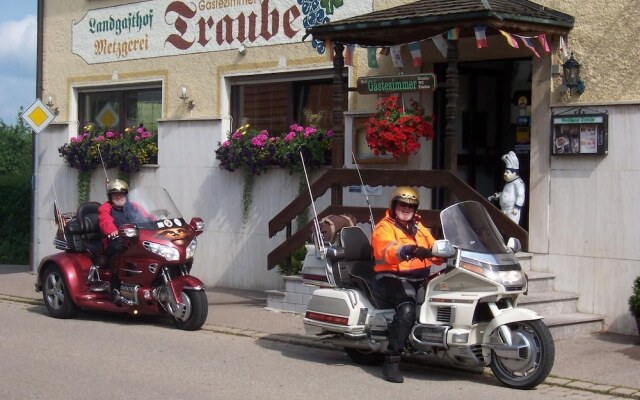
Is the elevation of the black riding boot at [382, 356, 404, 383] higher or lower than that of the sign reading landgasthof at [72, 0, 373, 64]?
lower

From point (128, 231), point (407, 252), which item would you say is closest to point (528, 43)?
point (407, 252)

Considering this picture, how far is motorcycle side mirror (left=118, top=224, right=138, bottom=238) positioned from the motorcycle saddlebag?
2898 mm

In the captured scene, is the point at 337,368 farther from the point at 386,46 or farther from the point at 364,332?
the point at 386,46

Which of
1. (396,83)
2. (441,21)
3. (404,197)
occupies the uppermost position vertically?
(441,21)

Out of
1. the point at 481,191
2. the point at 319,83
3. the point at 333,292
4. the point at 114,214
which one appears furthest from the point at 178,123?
the point at 333,292

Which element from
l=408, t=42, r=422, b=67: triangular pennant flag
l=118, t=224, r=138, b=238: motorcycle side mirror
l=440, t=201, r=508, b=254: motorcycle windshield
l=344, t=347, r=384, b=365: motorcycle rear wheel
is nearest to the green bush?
l=118, t=224, r=138, b=238: motorcycle side mirror

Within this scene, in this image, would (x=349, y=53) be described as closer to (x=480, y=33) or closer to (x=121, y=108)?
(x=480, y=33)

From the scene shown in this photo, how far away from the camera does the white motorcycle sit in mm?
8289

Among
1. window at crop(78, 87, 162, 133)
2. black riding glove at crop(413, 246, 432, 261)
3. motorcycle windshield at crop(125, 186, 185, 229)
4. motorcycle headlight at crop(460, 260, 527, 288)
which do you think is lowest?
motorcycle headlight at crop(460, 260, 527, 288)

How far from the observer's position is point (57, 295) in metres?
12.6

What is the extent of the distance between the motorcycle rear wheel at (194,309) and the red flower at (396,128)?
290 centimetres

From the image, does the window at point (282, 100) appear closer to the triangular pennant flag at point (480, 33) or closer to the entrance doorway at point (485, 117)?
the entrance doorway at point (485, 117)

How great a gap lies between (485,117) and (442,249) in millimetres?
5617

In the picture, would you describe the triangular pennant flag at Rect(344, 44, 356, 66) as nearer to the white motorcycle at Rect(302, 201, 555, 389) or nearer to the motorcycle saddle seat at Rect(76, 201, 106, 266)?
the motorcycle saddle seat at Rect(76, 201, 106, 266)
